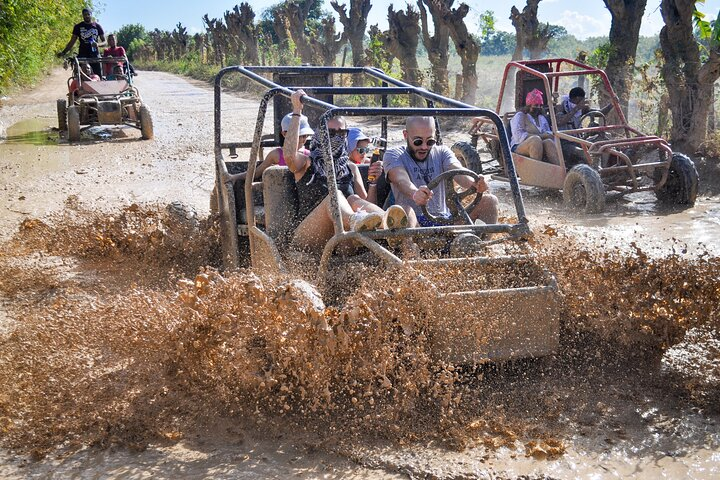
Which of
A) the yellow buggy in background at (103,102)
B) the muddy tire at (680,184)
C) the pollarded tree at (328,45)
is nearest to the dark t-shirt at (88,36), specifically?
the yellow buggy in background at (103,102)

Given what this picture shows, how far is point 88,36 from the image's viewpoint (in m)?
15.2

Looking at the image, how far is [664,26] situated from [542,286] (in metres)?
9.13

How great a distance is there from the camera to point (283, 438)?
13.3 feet

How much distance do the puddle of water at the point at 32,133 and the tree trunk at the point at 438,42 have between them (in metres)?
8.44

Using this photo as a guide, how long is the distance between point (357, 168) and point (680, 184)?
522 cm

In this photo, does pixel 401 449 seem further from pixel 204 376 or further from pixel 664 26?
pixel 664 26

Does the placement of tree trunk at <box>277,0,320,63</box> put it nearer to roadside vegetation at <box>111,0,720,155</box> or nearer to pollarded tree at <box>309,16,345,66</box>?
roadside vegetation at <box>111,0,720,155</box>

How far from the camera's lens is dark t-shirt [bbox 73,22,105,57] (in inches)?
599

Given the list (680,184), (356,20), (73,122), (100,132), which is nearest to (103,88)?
(73,122)

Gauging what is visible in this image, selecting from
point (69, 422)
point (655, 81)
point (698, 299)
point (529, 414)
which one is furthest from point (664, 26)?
point (69, 422)

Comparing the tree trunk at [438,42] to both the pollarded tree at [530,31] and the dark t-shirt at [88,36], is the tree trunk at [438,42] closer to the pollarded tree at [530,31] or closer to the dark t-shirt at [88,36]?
the pollarded tree at [530,31]

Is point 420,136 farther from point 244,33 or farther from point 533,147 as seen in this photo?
point 244,33

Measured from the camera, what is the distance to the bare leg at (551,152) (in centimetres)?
1016

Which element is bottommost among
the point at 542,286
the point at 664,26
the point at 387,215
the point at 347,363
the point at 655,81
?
the point at 347,363
